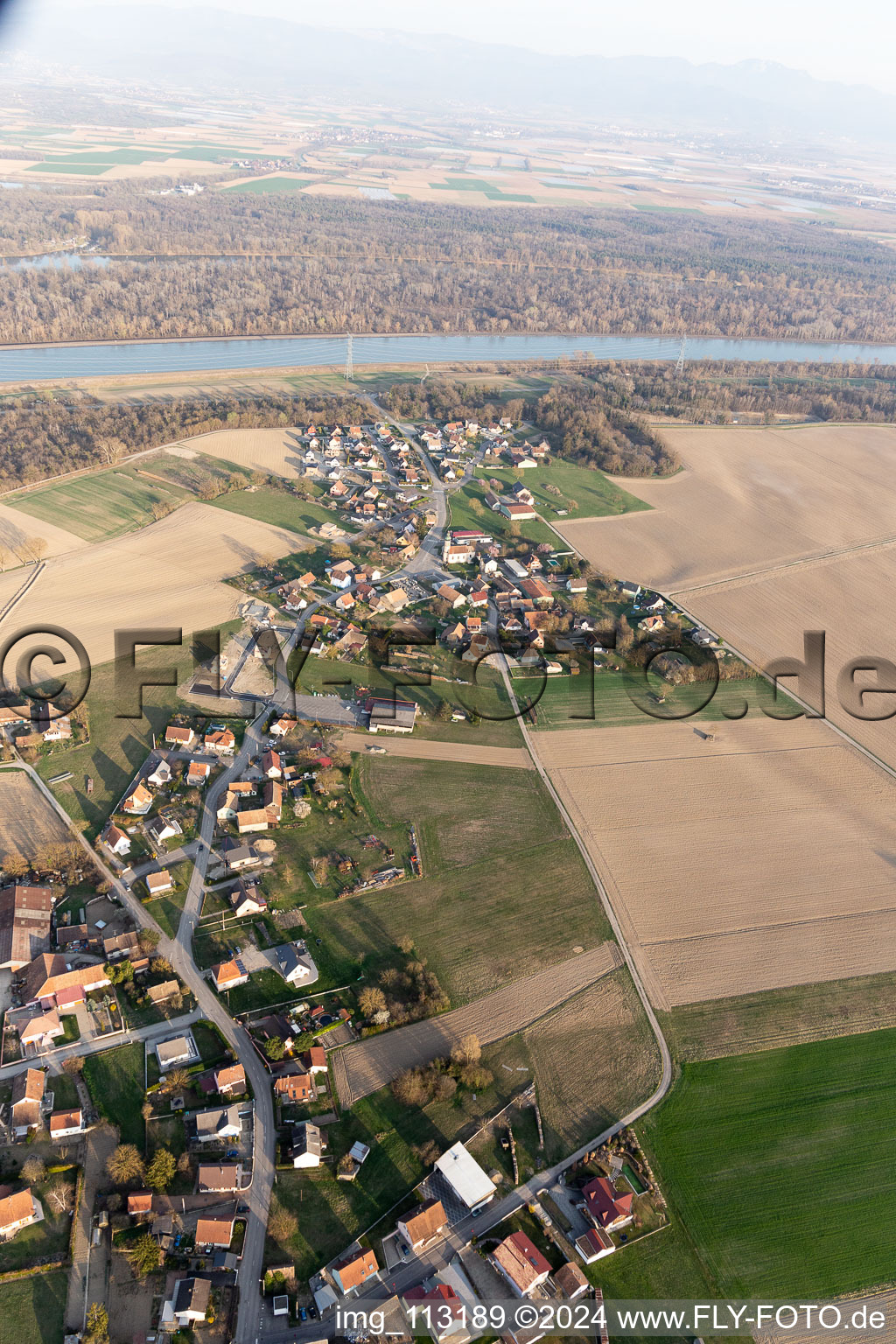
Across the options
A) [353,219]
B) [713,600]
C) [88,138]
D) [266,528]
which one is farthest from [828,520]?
[88,138]

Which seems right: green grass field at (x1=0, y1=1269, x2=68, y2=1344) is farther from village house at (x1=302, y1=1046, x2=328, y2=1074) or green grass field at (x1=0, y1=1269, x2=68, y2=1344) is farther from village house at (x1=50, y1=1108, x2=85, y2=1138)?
village house at (x1=302, y1=1046, x2=328, y2=1074)

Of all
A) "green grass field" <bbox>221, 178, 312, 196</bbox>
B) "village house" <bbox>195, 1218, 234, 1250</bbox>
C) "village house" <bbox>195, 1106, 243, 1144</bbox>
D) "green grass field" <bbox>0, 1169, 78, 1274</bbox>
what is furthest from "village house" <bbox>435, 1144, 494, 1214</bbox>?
"green grass field" <bbox>221, 178, 312, 196</bbox>

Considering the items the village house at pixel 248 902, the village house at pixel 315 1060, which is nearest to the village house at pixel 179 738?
the village house at pixel 248 902

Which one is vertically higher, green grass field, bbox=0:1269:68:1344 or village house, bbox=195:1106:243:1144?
village house, bbox=195:1106:243:1144

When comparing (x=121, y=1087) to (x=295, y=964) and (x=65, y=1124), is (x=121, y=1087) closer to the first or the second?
(x=65, y=1124)

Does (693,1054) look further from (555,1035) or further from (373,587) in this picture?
(373,587)

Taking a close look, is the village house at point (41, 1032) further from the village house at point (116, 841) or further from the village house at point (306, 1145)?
the village house at point (306, 1145)
